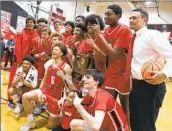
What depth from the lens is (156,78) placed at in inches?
91.4

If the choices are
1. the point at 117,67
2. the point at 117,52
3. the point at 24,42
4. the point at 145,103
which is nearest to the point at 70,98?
the point at 117,67

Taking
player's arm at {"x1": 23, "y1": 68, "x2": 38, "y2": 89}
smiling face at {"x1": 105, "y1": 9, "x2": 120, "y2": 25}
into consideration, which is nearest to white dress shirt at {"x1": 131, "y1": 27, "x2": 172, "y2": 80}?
smiling face at {"x1": 105, "y1": 9, "x2": 120, "y2": 25}

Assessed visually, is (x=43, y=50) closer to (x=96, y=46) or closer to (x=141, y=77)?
(x=96, y=46)

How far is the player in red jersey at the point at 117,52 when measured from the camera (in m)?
2.71

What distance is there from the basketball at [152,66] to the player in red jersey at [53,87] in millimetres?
1122

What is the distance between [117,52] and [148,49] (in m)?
0.34

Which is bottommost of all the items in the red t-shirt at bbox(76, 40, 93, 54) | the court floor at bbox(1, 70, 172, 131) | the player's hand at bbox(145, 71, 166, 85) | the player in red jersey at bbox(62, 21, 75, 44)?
the court floor at bbox(1, 70, 172, 131)

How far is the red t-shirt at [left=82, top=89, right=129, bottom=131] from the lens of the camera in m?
2.11

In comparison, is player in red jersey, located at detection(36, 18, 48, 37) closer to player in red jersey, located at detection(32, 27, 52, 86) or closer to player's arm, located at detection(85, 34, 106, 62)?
player in red jersey, located at detection(32, 27, 52, 86)

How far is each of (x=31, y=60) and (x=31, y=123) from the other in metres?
0.87

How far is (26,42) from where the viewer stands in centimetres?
424

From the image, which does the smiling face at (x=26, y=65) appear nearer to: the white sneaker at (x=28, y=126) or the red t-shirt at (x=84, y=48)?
the white sneaker at (x=28, y=126)

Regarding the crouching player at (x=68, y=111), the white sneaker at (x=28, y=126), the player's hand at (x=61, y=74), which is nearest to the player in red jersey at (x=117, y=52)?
the crouching player at (x=68, y=111)

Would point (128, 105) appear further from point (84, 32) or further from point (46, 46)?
point (46, 46)
